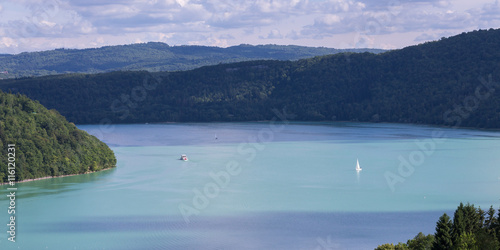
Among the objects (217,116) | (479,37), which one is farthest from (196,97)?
(479,37)

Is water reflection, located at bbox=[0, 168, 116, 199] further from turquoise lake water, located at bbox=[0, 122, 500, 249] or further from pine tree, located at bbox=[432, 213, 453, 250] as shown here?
pine tree, located at bbox=[432, 213, 453, 250]

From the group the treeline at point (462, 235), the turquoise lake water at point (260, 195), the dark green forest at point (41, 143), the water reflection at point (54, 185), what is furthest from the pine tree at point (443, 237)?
the dark green forest at point (41, 143)

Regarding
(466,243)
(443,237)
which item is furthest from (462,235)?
(443,237)

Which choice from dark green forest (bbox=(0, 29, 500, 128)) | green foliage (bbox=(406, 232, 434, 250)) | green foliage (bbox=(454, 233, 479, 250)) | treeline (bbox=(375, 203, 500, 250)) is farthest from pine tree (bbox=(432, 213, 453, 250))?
dark green forest (bbox=(0, 29, 500, 128))

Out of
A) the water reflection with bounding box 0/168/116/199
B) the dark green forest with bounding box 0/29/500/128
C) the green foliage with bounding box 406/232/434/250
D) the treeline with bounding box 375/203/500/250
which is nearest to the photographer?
the treeline with bounding box 375/203/500/250

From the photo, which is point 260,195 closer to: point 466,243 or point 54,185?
point 54,185

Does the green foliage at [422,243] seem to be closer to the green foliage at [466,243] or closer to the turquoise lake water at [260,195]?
the green foliage at [466,243]
